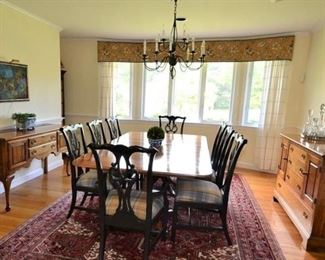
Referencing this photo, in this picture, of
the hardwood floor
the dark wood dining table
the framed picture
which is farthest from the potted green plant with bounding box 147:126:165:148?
the framed picture

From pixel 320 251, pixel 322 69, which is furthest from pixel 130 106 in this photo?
pixel 320 251

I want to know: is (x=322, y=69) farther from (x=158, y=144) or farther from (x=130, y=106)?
(x=130, y=106)

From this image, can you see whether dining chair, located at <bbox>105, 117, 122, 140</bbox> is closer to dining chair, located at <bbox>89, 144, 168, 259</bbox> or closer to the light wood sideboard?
dining chair, located at <bbox>89, 144, 168, 259</bbox>

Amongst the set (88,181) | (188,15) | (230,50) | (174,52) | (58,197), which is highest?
(188,15)

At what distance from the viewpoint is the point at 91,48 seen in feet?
16.2

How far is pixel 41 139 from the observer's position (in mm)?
3209

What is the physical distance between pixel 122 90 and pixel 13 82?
222cm

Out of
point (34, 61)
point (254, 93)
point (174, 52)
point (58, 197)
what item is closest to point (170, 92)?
point (254, 93)

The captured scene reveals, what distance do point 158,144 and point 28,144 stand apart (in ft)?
5.32

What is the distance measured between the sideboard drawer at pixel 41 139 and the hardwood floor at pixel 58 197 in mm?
670

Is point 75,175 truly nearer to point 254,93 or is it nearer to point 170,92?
point 170,92

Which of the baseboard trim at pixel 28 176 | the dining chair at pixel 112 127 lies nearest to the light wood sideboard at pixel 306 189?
the dining chair at pixel 112 127

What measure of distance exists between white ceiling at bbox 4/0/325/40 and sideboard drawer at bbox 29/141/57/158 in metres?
1.82

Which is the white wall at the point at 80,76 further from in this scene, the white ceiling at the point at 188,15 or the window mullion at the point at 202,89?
the window mullion at the point at 202,89
